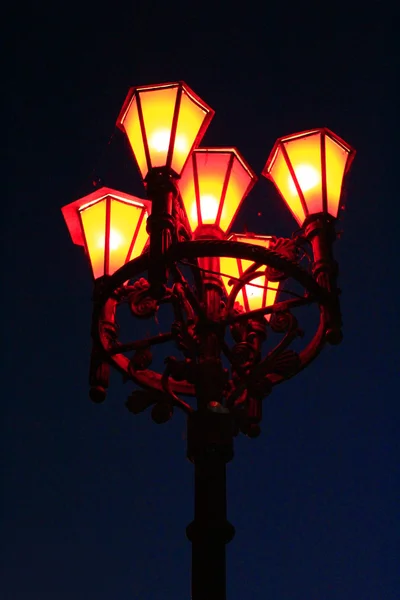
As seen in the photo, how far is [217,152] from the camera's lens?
436 centimetres

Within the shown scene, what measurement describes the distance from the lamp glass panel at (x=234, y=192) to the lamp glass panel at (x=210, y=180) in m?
0.06

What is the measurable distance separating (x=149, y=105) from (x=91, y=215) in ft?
2.78

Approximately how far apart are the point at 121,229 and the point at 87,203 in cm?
27

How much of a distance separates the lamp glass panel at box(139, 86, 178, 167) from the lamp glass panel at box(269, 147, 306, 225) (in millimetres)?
831

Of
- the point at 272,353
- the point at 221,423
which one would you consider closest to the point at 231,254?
the point at 272,353

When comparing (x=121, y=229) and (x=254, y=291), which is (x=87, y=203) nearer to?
(x=121, y=229)

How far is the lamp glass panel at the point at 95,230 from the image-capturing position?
171 inches

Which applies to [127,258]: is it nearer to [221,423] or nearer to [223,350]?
[223,350]

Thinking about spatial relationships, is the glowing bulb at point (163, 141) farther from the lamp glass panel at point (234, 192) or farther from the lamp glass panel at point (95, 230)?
the lamp glass panel at point (95, 230)

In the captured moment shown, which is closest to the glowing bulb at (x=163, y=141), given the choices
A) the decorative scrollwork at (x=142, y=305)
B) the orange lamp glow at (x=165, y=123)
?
the orange lamp glow at (x=165, y=123)

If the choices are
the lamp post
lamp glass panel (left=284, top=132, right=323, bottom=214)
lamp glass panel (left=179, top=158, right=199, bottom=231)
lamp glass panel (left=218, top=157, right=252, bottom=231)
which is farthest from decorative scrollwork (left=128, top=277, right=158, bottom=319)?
lamp glass panel (left=284, top=132, right=323, bottom=214)

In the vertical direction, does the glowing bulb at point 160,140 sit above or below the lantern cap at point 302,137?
below

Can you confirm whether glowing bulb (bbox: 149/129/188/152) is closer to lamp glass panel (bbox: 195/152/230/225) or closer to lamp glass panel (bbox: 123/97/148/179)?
lamp glass panel (bbox: 123/97/148/179)

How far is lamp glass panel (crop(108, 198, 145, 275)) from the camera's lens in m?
4.33
